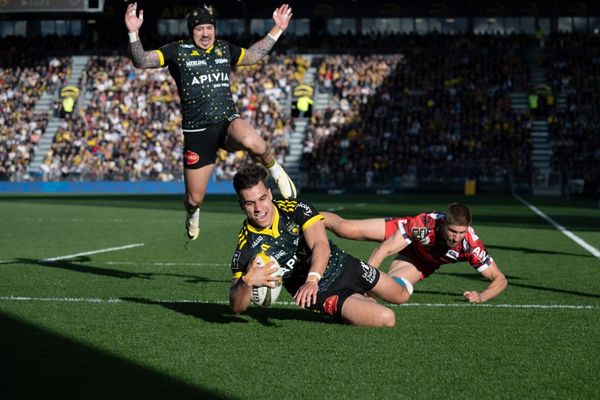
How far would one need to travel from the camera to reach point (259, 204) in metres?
7.04

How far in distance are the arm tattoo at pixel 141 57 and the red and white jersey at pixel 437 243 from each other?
320 centimetres

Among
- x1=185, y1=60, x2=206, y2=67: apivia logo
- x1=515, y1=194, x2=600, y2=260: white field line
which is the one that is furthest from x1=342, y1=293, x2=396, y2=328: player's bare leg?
x1=515, y1=194, x2=600, y2=260: white field line

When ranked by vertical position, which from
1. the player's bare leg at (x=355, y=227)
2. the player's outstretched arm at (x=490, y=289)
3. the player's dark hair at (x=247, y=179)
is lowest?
the player's outstretched arm at (x=490, y=289)

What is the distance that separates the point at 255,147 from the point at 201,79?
1.07m

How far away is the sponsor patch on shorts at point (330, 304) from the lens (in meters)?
7.55

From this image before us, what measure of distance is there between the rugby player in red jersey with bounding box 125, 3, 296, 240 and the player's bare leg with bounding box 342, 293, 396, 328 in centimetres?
283

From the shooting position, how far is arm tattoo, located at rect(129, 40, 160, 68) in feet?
33.4

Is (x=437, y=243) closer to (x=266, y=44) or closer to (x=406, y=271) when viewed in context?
(x=406, y=271)

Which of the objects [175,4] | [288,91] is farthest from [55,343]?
[175,4]

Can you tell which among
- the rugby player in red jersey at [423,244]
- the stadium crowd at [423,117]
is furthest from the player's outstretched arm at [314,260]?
the stadium crowd at [423,117]

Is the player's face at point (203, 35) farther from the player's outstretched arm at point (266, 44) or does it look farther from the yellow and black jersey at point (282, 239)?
the yellow and black jersey at point (282, 239)

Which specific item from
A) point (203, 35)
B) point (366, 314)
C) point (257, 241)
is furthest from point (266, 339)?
point (203, 35)

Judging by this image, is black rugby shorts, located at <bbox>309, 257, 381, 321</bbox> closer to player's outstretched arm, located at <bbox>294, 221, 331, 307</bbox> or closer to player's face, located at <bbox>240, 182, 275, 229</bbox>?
player's outstretched arm, located at <bbox>294, 221, 331, 307</bbox>

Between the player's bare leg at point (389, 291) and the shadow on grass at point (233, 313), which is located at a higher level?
the player's bare leg at point (389, 291)
